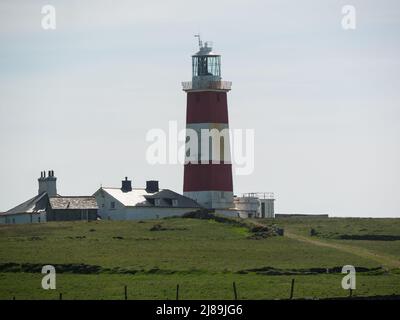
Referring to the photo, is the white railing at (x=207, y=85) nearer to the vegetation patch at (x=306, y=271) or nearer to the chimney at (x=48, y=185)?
the chimney at (x=48, y=185)

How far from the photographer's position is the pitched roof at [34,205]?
107 meters

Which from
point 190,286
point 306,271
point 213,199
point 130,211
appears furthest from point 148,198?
point 190,286

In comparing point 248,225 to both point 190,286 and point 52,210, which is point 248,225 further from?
point 190,286

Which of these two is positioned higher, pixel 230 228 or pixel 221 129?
pixel 221 129

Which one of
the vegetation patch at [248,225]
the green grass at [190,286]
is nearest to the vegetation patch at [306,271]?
the green grass at [190,286]

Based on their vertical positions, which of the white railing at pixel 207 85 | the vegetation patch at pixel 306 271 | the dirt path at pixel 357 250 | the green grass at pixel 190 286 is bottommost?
the green grass at pixel 190 286

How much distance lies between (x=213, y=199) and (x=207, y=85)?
8.40 m

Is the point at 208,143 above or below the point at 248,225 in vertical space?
above

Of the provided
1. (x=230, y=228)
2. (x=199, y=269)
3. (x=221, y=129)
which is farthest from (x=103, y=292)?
(x=221, y=129)

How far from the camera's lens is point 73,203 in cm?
10725

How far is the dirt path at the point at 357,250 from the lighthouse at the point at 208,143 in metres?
14.5
